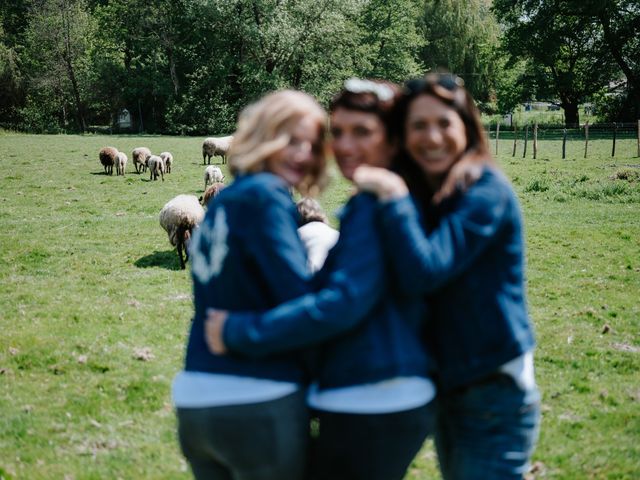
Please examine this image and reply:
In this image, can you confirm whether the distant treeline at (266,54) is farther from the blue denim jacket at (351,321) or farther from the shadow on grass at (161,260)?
the blue denim jacket at (351,321)

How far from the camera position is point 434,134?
2451 mm

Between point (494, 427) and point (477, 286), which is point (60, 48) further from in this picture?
point (494, 427)

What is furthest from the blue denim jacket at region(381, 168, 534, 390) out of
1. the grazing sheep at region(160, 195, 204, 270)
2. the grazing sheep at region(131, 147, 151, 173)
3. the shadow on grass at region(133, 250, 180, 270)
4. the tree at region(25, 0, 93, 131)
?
the tree at region(25, 0, 93, 131)

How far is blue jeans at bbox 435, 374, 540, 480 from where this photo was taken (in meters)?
2.46

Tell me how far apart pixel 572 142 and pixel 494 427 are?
40533mm

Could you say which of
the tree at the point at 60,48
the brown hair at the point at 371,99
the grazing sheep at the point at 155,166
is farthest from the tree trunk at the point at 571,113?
the brown hair at the point at 371,99

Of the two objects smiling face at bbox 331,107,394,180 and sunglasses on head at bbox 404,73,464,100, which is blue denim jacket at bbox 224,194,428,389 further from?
sunglasses on head at bbox 404,73,464,100

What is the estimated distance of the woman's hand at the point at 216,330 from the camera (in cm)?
215

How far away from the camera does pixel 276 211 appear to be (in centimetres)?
213

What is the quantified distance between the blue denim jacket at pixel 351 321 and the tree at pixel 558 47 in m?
52.5

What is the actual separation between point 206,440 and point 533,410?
1.30 meters

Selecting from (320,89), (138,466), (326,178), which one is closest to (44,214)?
(138,466)

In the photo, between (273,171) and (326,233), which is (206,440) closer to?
(273,171)

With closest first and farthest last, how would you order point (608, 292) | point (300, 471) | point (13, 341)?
point (300, 471) → point (13, 341) → point (608, 292)
